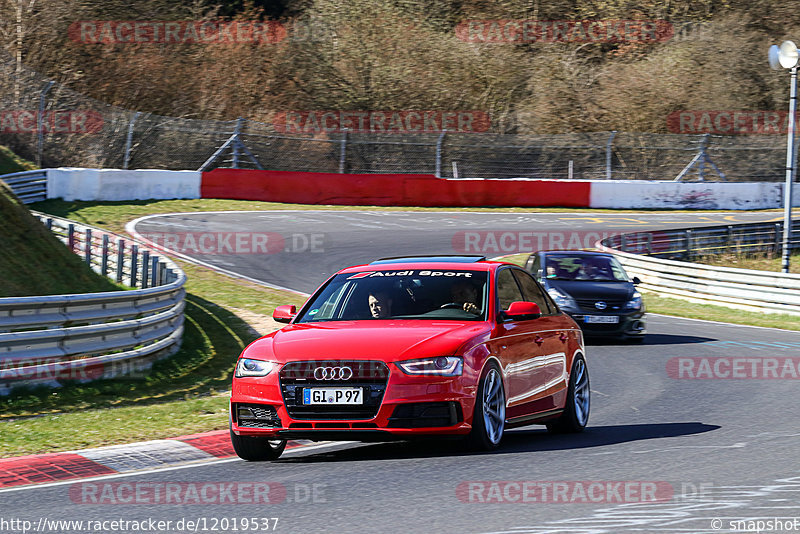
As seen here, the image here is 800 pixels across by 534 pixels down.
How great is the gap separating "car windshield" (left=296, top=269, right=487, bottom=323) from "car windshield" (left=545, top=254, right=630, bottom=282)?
9.69 meters

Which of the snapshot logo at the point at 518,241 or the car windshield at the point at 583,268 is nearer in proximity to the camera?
the car windshield at the point at 583,268

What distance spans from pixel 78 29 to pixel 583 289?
32903 mm

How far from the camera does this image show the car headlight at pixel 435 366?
25.6 ft

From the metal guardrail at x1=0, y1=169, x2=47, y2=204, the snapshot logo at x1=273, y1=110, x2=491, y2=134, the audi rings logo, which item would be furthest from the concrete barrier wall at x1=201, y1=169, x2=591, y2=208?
the audi rings logo

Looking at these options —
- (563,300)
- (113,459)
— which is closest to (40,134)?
(563,300)

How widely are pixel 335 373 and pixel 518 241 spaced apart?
80.4 feet

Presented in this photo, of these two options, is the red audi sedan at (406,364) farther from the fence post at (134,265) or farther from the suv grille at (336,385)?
the fence post at (134,265)

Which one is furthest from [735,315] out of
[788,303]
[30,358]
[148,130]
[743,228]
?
[148,130]

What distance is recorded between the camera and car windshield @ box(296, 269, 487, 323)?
29.3ft

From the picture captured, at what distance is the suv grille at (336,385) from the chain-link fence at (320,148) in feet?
103

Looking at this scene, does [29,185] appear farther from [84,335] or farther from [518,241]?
[84,335]

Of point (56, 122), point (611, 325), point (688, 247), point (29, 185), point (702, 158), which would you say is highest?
point (56, 122)

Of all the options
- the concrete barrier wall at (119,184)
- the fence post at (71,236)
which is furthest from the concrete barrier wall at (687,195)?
the fence post at (71,236)

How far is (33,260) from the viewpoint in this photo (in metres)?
16.2
